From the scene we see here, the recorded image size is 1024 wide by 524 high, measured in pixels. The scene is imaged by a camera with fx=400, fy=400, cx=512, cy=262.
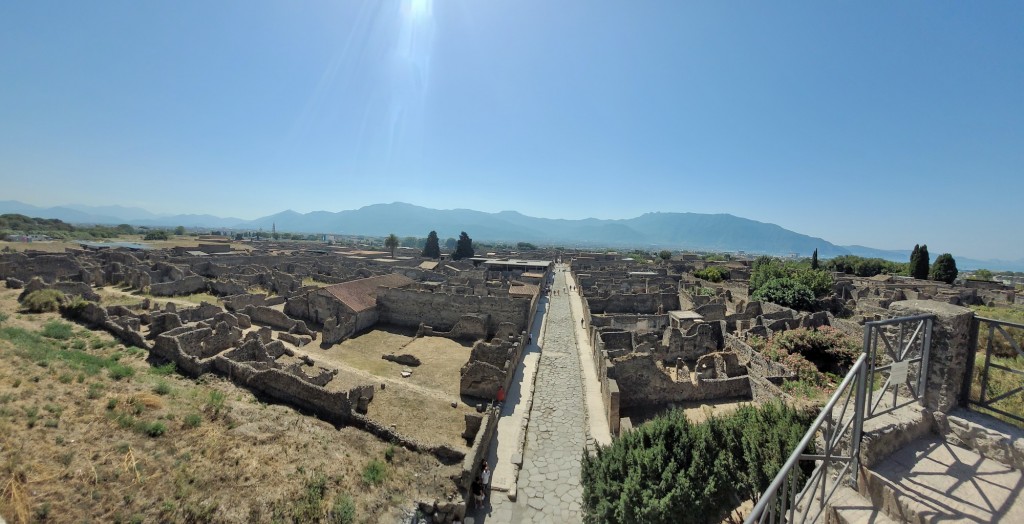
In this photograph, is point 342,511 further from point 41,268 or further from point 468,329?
point 41,268

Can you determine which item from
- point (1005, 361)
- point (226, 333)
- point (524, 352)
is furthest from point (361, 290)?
point (1005, 361)

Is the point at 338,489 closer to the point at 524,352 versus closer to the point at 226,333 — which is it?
the point at 226,333

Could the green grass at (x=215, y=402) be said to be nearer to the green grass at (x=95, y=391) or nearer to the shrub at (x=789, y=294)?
the green grass at (x=95, y=391)

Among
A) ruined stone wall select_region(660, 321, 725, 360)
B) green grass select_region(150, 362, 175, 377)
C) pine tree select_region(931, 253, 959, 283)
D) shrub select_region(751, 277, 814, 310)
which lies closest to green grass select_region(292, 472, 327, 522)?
green grass select_region(150, 362, 175, 377)

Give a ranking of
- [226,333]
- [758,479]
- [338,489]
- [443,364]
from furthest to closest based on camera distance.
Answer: [443,364] < [226,333] < [338,489] < [758,479]

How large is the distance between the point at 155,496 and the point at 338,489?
3.42m

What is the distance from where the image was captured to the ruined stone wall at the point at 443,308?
90.5ft

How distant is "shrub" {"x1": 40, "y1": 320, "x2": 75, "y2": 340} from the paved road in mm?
18691

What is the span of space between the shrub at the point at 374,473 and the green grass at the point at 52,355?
9.41 m

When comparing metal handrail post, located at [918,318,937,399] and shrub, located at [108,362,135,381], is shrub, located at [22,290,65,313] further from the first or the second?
metal handrail post, located at [918,318,937,399]

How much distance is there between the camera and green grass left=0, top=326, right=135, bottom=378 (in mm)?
12727

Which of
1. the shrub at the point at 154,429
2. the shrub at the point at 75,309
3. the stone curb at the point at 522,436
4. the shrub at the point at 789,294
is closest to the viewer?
the shrub at the point at 154,429

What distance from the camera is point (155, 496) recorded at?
794cm

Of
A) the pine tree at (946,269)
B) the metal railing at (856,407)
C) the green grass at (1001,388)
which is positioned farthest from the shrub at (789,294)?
the pine tree at (946,269)
